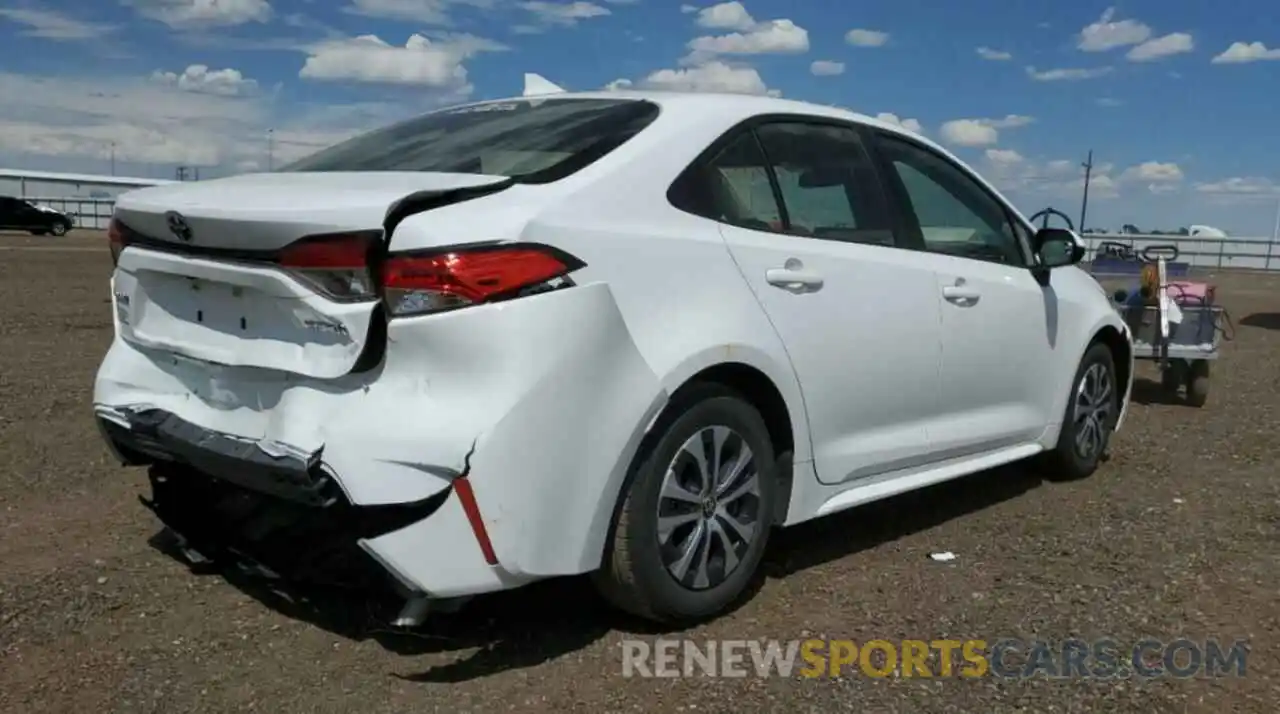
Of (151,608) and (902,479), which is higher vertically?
(902,479)

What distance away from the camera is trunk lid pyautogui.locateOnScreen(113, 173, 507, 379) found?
2891 millimetres

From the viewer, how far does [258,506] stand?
133 inches

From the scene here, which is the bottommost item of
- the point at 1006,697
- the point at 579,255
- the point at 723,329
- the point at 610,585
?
the point at 1006,697

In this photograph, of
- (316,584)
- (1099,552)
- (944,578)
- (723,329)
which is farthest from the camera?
(1099,552)

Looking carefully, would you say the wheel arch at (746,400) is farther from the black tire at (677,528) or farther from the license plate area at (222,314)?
the license plate area at (222,314)

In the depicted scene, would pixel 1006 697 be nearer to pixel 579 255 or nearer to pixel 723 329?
pixel 723 329

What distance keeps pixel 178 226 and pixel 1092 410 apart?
14.1 feet

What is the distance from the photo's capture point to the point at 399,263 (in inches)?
112

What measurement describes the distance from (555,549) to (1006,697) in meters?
1.31

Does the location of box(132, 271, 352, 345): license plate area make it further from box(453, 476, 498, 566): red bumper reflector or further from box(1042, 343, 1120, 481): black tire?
box(1042, 343, 1120, 481): black tire

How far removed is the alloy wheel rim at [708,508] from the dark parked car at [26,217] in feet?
125

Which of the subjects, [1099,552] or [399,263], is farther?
[1099,552]

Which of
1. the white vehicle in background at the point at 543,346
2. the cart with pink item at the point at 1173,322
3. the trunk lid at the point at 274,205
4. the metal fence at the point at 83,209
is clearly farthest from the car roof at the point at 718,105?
the metal fence at the point at 83,209

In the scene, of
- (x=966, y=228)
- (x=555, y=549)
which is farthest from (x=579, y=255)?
(x=966, y=228)
